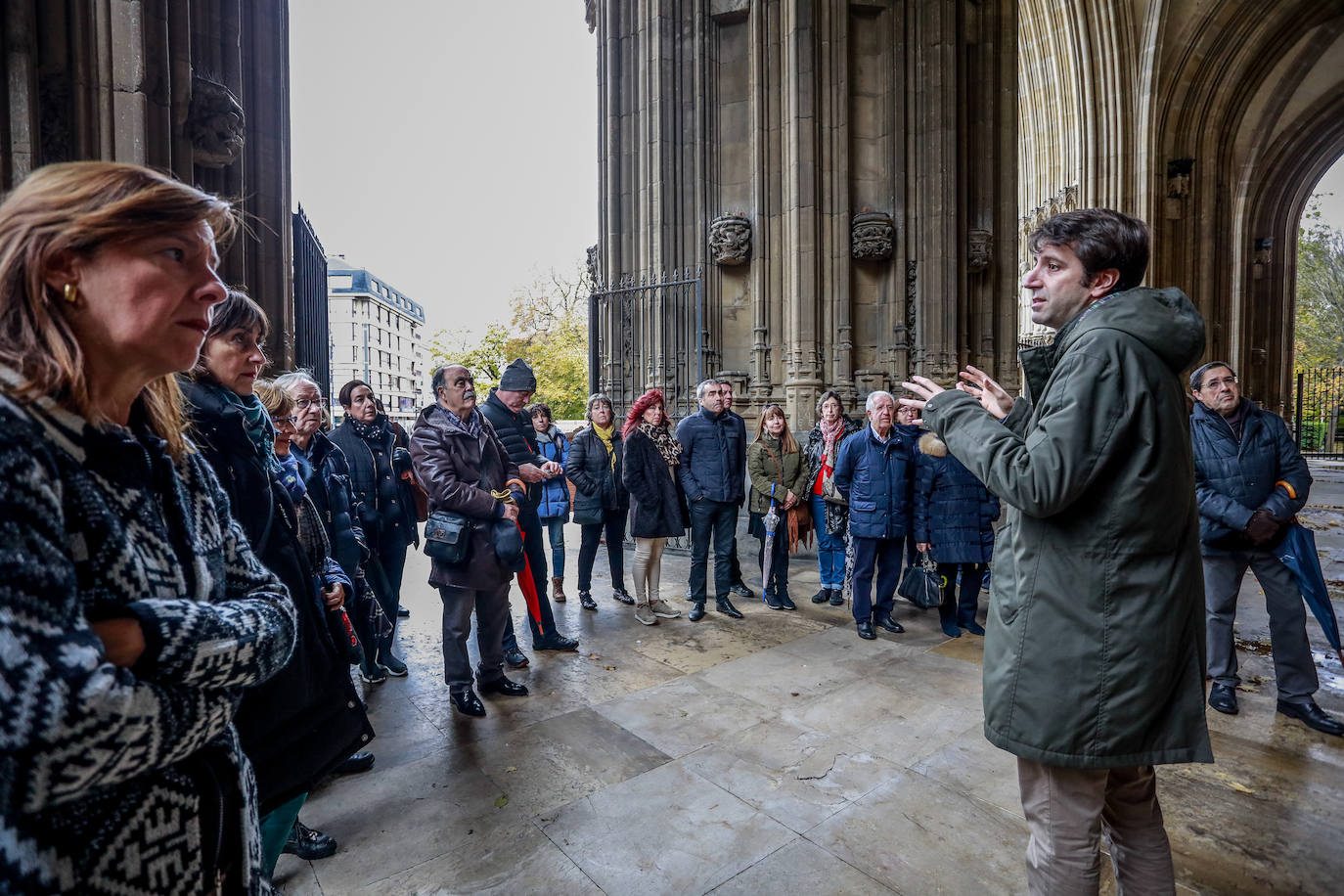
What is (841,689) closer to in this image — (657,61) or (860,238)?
(860,238)

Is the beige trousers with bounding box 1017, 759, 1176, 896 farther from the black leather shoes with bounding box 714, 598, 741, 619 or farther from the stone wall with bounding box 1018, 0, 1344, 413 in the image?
the stone wall with bounding box 1018, 0, 1344, 413

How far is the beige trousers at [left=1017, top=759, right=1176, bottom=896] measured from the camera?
1735mm

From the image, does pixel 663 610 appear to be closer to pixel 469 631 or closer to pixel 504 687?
pixel 504 687

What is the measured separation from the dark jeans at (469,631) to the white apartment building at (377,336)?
44.7 meters

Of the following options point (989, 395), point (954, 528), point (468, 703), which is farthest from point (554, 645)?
point (989, 395)

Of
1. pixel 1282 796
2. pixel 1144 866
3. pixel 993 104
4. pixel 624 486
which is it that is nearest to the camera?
pixel 1144 866

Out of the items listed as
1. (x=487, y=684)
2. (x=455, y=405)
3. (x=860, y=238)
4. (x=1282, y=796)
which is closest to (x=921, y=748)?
(x=1282, y=796)

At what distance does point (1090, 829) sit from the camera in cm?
175

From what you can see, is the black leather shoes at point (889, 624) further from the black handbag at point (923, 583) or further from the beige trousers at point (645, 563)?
the beige trousers at point (645, 563)

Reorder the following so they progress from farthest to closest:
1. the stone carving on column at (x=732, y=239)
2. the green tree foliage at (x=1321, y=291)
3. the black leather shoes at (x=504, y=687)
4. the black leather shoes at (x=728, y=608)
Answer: the green tree foliage at (x=1321, y=291)
the stone carving on column at (x=732, y=239)
the black leather shoes at (x=728, y=608)
the black leather shoes at (x=504, y=687)

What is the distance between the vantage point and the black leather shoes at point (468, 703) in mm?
3816

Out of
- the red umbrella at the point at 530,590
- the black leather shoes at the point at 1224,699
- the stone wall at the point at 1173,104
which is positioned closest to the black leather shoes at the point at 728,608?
the red umbrella at the point at 530,590

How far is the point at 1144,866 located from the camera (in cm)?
182

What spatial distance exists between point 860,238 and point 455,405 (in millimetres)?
6687
